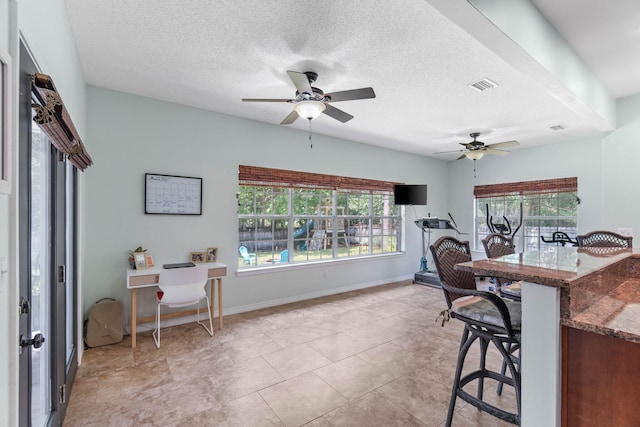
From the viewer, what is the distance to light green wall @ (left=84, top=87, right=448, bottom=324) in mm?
3330

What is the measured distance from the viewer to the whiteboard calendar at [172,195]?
359 cm

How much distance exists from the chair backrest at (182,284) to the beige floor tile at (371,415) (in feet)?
6.23

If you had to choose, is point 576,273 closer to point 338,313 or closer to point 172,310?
point 338,313

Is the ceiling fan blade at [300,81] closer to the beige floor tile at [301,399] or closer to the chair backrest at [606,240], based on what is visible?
the beige floor tile at [301,399]

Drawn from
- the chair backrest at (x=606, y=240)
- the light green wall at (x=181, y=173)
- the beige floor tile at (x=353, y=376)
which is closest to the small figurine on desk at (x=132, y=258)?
the light green wall at (x=181, y=173)

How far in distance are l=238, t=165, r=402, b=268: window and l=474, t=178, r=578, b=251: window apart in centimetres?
194

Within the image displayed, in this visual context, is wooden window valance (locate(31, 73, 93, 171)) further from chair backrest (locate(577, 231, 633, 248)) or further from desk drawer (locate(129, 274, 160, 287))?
chair backrest (locate(577, 231, 633, 248))

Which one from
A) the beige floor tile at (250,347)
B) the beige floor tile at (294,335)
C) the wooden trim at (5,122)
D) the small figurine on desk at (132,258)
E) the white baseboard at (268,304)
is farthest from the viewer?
the white baseboard at (268,304)

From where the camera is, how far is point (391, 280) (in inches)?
242

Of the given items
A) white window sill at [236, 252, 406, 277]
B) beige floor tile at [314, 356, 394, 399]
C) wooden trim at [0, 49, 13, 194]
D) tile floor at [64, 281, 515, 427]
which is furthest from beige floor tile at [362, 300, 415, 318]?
wooden trim at [0, 49, 13, 194]

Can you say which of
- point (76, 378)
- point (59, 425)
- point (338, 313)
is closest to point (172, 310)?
point (76, 378)

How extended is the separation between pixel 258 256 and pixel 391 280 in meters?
2.93

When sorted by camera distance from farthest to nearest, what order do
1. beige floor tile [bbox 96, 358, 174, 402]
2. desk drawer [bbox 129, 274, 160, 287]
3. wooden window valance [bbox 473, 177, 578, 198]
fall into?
wooden window valance [bbox 473, 177, 578, 198]
desk drawer [bbox 129, 274, 160, 287]
beige floor tile [bbox 96, 358, 174, 402]

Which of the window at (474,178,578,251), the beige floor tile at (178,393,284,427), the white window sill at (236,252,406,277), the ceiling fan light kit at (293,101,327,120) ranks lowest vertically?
the beige floor tile at (178,393,284,427)
